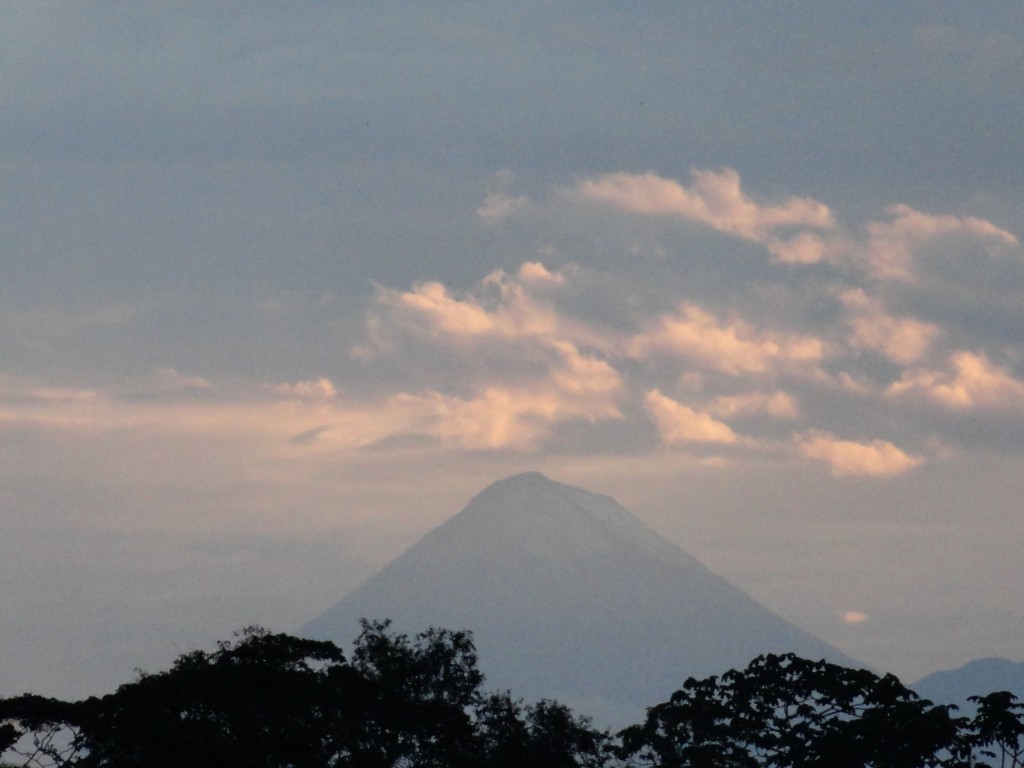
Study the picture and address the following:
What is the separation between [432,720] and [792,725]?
52.4 ft

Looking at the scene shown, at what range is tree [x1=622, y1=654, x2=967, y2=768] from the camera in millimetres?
66312

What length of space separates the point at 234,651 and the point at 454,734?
1058cm

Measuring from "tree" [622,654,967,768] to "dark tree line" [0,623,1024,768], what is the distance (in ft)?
0.23

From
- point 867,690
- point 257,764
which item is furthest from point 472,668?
point 867,690

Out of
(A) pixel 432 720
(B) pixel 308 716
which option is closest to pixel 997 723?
(A) pixel 432 720

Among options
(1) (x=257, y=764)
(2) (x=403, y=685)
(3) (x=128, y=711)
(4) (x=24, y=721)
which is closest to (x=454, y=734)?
(2) (x=403, y=685)

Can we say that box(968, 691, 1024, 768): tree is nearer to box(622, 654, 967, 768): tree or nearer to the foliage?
box(622, 654, 967, 768): tree

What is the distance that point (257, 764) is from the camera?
6925cm

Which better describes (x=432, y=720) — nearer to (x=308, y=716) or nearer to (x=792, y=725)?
(x=308, y=716)

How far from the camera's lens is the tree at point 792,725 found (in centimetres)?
6631

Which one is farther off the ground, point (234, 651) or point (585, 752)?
point (234, 651)

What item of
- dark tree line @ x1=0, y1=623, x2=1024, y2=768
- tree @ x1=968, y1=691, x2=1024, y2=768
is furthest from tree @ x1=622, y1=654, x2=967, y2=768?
tree @ x1=968, y1=691, x2=1024, y2=768

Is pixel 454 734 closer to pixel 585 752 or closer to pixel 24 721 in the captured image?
pixel 585 752

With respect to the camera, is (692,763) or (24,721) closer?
(692,763)
